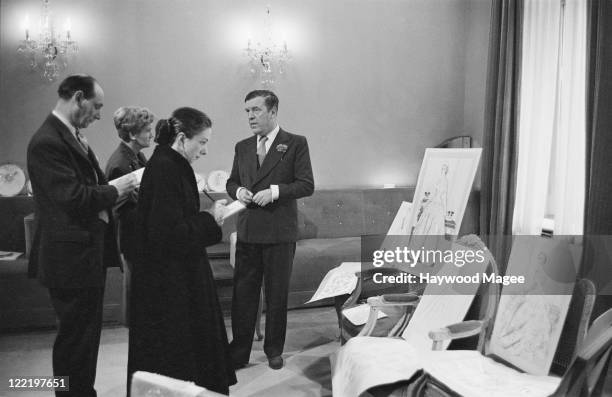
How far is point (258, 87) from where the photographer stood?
5.57 m

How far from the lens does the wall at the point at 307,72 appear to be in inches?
197

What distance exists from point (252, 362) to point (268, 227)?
919 mm

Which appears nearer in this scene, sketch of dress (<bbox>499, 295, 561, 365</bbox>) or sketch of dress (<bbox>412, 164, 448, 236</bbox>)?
sketch of dress (<bbox>499, 295, 561, 365</bbox>)

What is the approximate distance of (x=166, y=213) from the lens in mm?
2242

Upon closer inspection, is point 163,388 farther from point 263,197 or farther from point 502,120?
point 502,120

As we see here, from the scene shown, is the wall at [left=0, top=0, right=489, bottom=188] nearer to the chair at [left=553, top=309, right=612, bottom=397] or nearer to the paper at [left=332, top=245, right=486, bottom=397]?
the paper at [left=332, top=245, right=486, bottom=397]

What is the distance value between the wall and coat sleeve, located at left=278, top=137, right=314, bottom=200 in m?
2.02

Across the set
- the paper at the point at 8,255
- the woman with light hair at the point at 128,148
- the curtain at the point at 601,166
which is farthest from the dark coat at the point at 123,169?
the curtain at the point at 601,166

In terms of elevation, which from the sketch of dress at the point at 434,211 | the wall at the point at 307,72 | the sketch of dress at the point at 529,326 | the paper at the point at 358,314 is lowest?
the paper at the point at 358,314

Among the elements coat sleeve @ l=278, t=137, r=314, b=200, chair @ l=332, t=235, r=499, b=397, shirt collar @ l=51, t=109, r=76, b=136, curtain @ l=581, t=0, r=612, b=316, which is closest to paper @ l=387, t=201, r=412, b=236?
coat sleeve @ l=278, t=137, r=314, b=200

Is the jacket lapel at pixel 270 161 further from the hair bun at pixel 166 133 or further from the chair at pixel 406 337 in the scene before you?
the hair bun at pixel 166 133

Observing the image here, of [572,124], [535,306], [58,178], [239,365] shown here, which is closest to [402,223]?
[239,365]

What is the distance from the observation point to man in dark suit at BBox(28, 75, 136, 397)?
2.42 meters

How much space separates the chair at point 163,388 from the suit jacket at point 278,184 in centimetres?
243
